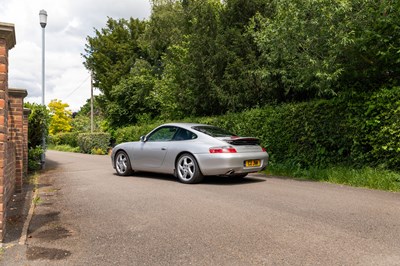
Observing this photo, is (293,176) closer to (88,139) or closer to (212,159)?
(212,159)

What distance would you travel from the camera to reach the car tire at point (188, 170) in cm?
772

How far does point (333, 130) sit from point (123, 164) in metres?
5.60

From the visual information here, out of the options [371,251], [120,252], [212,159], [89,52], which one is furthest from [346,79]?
[89,52]

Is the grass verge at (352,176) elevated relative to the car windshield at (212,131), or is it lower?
lower

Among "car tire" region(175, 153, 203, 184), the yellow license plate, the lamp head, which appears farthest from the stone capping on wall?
the lamp head

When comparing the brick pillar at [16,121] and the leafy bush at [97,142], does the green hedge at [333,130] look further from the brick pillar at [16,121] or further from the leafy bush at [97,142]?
the leafy bush at [97,142]

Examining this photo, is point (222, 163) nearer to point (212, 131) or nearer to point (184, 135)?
point (212, 131)

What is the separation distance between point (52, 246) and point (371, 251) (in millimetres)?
3185

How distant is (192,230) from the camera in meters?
4.06

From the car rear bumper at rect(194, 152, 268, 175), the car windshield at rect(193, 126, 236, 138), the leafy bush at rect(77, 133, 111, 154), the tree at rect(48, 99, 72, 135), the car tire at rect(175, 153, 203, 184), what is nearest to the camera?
the car rear bumper at rect(194, 152, 268, 175)

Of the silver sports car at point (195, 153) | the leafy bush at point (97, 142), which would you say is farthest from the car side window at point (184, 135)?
the leafy bush at point (97, 142)

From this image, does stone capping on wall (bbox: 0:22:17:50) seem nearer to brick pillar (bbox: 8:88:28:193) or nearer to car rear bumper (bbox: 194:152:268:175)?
brick pillar (bbox: 8:88:28:193)

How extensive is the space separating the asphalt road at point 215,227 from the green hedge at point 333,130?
135 centimetres

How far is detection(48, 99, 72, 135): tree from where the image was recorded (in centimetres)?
5312
